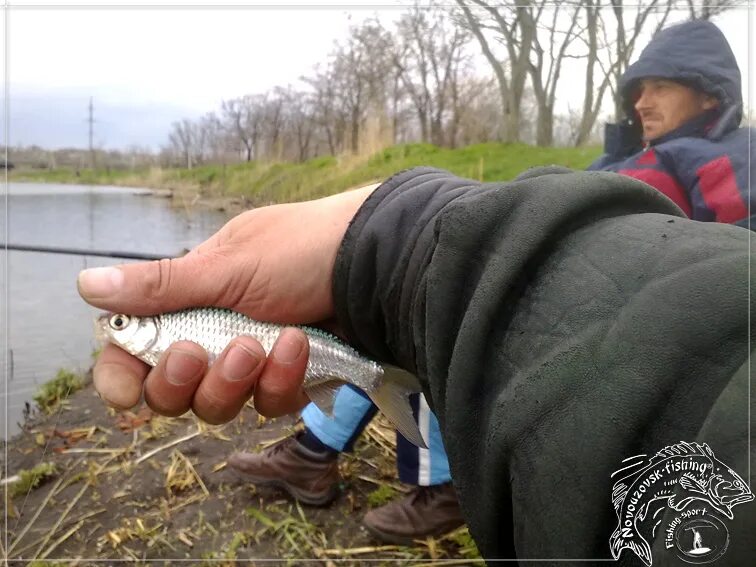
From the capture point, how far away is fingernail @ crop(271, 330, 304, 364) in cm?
135

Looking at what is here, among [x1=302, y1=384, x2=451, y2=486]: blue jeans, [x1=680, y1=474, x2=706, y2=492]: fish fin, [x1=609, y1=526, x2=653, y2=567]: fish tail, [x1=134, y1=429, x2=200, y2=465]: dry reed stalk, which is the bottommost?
[x1=134, y1=429, x2=200, y2=465]: dry reed stalk

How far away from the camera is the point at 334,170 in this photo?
2.92m

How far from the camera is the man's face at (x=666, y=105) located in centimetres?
248

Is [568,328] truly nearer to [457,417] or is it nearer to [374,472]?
[457,417]

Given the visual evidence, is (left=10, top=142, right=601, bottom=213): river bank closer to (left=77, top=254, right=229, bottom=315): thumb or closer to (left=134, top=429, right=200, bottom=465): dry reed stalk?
(left=77, top=254, right=229, bottom=315): thumb

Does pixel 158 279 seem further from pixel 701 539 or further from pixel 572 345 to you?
pixel 701 539

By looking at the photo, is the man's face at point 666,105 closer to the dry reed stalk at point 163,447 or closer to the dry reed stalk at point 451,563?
the dry reed stalk at point 451,563

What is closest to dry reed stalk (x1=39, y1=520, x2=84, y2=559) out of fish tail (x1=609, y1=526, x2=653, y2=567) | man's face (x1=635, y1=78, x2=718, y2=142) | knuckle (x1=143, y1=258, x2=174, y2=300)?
knuckle (x1=143, y1=258, x2=174, y2=300)

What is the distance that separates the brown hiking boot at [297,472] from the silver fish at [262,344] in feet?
3.73

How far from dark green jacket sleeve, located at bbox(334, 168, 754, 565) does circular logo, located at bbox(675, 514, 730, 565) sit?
0.02 metres

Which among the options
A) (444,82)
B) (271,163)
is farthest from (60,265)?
(444,82)

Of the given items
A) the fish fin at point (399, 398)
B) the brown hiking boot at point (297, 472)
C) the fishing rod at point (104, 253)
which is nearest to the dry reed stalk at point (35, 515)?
the brown hiking boot at point (297, 472)

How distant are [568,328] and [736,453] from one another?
235 millimetres

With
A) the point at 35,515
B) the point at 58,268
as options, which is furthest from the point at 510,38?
the point at 58,268
